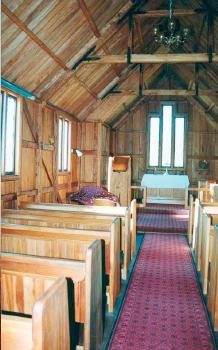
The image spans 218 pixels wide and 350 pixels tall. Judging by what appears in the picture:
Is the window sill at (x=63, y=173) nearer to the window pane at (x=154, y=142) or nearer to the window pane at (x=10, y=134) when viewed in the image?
the window pane at (x=10, y=134)

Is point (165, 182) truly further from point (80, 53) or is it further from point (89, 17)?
point (89, 17)

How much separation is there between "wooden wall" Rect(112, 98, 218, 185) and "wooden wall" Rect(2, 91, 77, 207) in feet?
18.9

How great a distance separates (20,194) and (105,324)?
12.7 ft

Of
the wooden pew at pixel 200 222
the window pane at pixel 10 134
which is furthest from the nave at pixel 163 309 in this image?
the window pane at pixel 10 134

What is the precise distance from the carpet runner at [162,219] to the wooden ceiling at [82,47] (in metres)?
3.71

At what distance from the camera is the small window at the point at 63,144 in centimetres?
977

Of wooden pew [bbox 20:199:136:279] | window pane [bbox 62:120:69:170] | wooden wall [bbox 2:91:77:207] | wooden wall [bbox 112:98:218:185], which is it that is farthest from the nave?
wooden wall [bbox 112:98:218:185]

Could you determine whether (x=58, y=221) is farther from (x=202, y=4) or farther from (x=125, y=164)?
(x=202, y=4)

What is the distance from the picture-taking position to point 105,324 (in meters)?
3.67

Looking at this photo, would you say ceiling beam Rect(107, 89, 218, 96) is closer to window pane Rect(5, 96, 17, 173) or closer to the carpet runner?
the carpet runner

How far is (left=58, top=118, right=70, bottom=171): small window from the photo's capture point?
977 cm

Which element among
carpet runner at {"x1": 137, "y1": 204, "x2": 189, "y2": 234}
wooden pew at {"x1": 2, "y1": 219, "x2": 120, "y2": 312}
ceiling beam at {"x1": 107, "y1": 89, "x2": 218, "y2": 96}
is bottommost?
carpet runner at {"x1": 137, "y1": 204, "x2": 189, "y2": 234}

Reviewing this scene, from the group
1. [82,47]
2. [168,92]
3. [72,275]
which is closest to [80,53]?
[82,47]

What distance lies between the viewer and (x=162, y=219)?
996 centimetres
